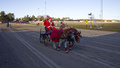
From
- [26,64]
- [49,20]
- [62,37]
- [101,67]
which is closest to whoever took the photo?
[101,67]

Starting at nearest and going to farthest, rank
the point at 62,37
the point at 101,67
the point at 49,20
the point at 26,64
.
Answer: the point at 101,67 → the point at 26,64 → the point at 62,37 → the point at 49,20

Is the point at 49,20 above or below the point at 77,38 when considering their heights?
above

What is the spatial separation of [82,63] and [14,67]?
116 inches

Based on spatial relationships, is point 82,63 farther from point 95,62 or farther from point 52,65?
point 52,65

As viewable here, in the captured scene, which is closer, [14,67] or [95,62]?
[14,67]

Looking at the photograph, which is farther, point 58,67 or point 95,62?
point 95,62

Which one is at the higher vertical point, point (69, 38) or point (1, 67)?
point (69, 38)

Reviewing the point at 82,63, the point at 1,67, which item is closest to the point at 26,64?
the point at 1,67

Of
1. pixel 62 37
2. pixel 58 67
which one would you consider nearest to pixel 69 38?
pixel 62 37


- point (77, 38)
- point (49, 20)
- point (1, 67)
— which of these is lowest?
point (1, 67)

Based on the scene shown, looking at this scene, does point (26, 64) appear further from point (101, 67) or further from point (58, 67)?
point (101, 67)

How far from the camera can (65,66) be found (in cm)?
573

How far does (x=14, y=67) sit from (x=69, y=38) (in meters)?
3.65

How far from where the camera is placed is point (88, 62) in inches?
246
